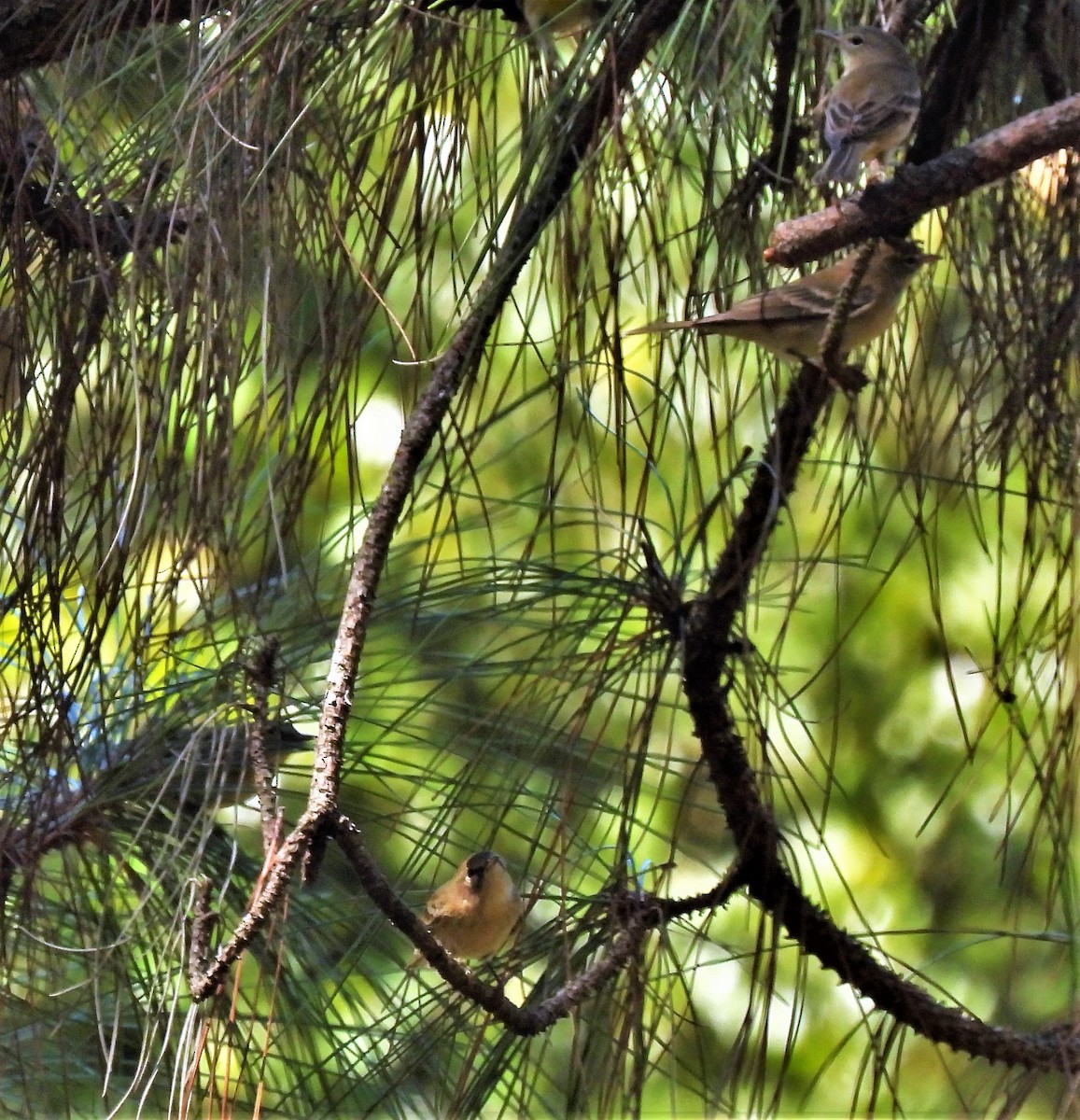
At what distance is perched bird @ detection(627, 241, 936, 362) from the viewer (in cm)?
67

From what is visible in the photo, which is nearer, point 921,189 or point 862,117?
point 921,189

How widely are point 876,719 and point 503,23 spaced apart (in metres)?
1.15

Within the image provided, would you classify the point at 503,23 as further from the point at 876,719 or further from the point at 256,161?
the point at 876,719

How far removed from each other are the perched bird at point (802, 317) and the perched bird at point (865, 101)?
2.1 inches

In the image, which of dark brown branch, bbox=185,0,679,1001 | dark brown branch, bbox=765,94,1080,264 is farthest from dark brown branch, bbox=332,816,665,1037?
dark brown branch, bbox=765,94,1080,264

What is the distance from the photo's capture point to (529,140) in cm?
56

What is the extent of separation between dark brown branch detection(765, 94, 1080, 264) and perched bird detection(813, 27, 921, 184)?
0.41 ft

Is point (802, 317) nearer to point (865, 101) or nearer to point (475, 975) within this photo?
point (865, 101)

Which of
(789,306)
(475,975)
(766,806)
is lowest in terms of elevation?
(475,975)

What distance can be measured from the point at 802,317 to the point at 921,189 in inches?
10.8

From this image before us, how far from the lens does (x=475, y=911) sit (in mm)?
978

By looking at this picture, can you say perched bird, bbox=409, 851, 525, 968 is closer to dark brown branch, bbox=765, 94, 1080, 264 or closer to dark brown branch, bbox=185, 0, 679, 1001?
dark brown branch, bbox=185, 0, 679, 1001

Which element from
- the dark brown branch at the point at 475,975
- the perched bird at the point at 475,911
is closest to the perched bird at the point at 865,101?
the dark brown branch at the point at 475,975

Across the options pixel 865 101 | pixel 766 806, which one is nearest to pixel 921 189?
pixel 865 101
